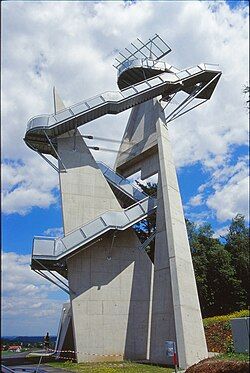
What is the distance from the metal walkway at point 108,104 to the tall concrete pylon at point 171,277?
1.91 meters

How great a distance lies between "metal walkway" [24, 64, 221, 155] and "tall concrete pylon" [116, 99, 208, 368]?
1912 mm

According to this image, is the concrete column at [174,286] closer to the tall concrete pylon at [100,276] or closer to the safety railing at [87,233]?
the safety railing at [87,233]

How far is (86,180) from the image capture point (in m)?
27.2

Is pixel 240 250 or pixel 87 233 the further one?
pixel 240 250

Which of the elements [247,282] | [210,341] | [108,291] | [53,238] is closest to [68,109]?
[53,238]

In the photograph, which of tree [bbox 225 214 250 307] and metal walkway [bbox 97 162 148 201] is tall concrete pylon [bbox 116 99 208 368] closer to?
metal walkway [bbox 97 162 148 201]

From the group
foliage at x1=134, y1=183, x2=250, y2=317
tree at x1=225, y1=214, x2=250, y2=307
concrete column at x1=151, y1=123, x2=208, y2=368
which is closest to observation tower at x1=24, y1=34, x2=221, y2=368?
concrete column at x1=151, y1=123, x2=208, y2=368

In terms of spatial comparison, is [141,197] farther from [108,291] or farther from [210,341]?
[210,341]

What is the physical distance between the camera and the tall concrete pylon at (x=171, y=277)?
816 inches

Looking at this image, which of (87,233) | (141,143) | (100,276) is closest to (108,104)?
(141,143)

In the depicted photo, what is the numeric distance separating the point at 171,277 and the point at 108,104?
40.1ft

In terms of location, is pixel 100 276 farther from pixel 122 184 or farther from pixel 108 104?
pixel 108 104

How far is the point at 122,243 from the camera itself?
27.0 m

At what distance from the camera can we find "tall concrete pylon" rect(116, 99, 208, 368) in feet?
68.0
